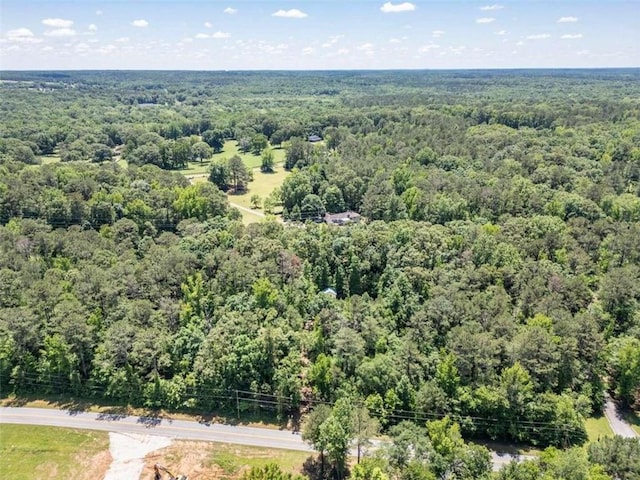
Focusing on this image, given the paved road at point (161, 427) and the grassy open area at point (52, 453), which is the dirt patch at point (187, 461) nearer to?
the paved road at point (161, 427)

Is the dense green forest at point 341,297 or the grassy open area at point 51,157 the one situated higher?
the grassy open area at point 51,157

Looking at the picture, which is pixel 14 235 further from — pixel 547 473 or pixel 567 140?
pixel 567 140

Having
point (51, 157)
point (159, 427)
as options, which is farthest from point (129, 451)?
point (51, 157)

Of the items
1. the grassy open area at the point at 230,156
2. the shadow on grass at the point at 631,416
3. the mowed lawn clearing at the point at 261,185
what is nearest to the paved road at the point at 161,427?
the shadow on grass at the point at 631,416

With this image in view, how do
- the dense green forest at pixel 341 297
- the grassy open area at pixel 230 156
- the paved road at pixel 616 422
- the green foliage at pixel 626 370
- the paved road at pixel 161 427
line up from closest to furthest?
1. the paved road at pixel 161 427
2. the paved road at pixel 616 422
3. the dense green forest at pixel 341 297
4. the green foliage at pixel 626 370
5. the grassy open area at pixel 230 156

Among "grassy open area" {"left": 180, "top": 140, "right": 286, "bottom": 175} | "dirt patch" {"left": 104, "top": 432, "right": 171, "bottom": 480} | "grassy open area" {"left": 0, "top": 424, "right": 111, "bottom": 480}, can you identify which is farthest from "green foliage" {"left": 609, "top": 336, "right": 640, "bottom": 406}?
"grassy open area" {"left": 180, "top": 140, "right": 286, "bottom": 175}

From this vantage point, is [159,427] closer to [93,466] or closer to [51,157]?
[93,466]
